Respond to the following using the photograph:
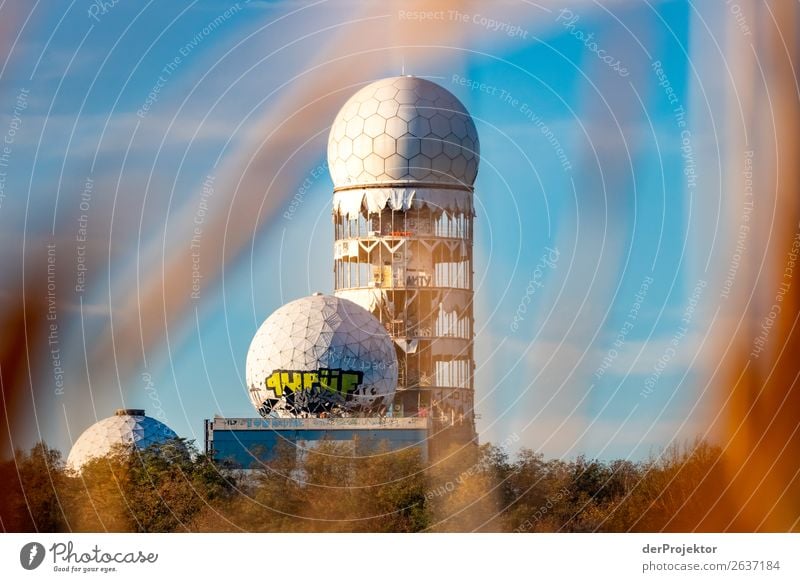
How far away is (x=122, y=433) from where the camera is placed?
4867 inches

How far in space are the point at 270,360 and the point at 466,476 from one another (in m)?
21.6

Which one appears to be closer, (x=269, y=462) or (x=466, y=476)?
(x=466, y=476)

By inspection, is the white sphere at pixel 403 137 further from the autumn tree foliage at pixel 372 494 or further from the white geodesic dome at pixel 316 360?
the autumn tree foliage at pixel 372 494

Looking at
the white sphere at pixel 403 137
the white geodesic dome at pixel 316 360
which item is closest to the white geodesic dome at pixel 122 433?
the white geodesic dome at pixel 316 360

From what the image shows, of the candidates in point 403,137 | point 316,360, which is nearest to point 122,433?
point 316,360

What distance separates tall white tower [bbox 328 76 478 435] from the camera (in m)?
122

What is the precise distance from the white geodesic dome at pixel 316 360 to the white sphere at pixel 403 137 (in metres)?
10.1

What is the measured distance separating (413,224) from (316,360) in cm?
1376

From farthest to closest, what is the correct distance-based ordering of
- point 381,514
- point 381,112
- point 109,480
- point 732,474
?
point 381,112, point 109,480, point 381,514, point 732,474

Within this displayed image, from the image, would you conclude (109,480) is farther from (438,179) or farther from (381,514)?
(438,179)

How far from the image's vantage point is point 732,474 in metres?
78.3

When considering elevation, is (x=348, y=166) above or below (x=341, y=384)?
above

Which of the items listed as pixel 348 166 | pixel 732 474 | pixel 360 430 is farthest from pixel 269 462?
pixel 732 474
